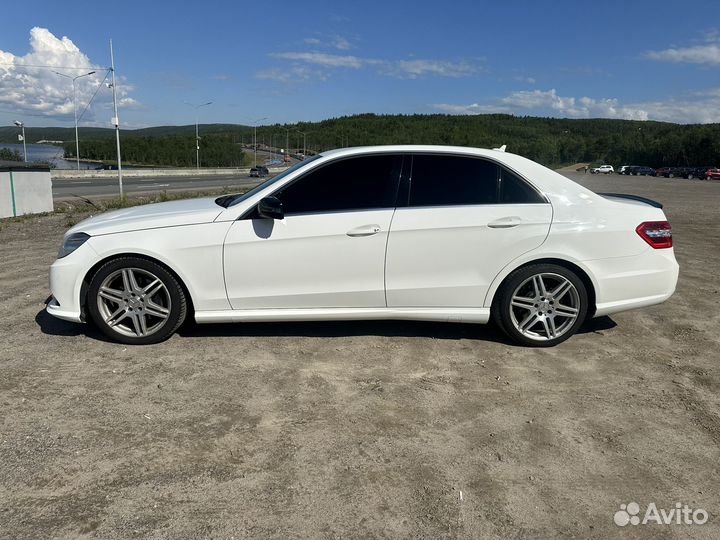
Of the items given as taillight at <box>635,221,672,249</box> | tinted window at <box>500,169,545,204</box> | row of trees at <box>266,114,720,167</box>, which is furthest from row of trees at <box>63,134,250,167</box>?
taillight at <box>635,221,672,249</box>

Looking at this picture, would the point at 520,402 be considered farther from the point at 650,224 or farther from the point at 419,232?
the point at 650,224

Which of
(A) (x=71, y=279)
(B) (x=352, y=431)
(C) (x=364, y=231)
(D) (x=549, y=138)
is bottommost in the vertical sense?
(B) (x=352, y=431)

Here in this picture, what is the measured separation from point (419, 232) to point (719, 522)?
2.62 meters

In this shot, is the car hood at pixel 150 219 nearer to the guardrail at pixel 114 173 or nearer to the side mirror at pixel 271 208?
the side mirror at pixel 271 208

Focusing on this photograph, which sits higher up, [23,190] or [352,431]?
[23,190]

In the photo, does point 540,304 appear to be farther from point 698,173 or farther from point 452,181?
point 698,173

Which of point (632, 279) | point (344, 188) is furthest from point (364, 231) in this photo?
point (632, 279)

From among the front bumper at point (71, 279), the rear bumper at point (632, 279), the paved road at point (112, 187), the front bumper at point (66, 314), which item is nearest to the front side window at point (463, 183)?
the rear bumper at point (632, 279)

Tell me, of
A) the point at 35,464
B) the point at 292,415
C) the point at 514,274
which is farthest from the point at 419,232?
the point at 35,464

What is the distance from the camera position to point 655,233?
14.9 ft

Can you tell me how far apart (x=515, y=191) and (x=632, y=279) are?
1238 mm

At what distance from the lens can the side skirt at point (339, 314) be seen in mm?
4371

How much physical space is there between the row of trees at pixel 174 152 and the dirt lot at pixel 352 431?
131m

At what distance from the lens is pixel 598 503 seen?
2.56m
